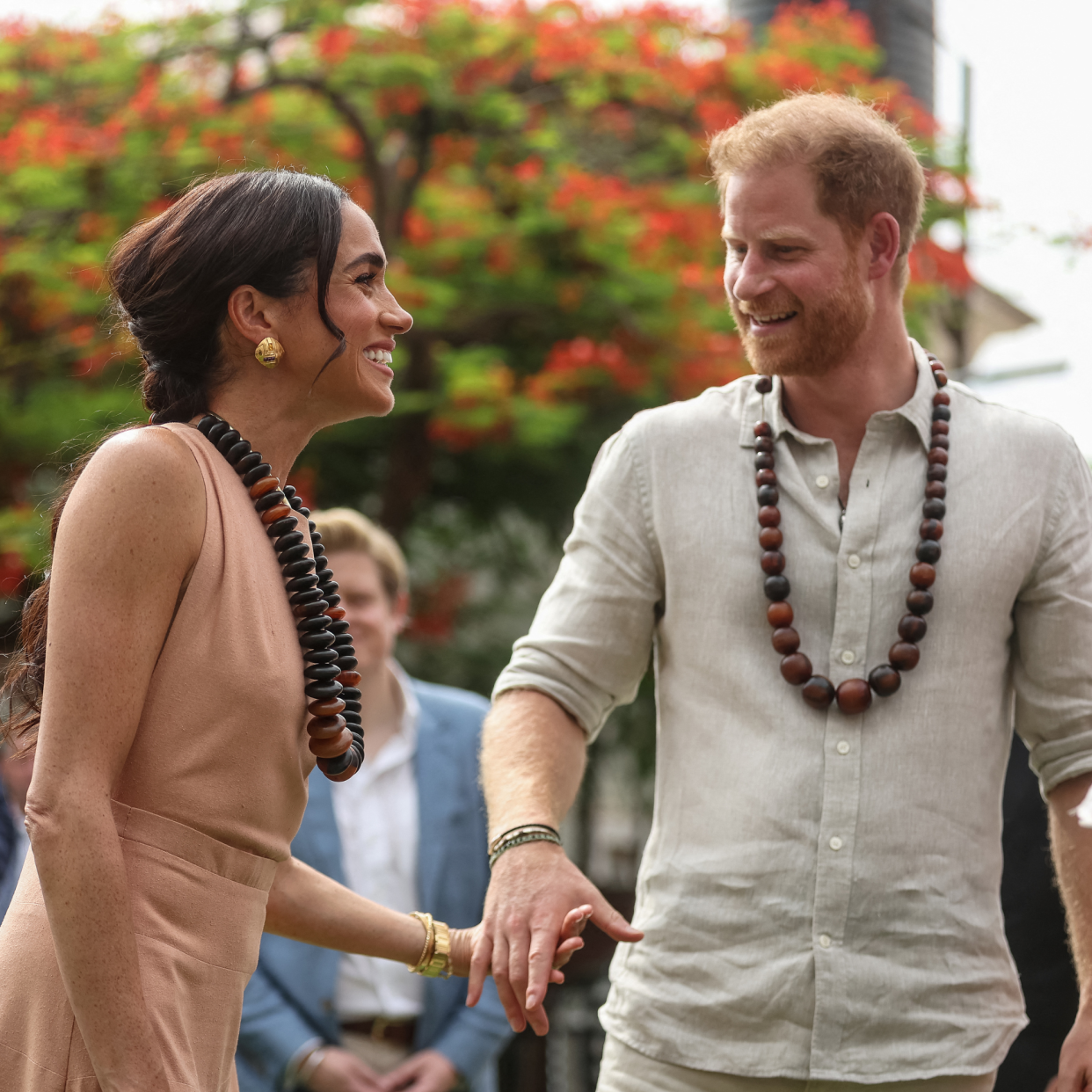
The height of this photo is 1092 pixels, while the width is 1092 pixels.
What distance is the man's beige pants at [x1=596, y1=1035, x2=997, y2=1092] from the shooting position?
7.91ft

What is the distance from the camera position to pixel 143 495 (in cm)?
177

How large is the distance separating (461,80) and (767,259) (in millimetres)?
4945

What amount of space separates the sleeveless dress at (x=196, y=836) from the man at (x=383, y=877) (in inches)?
70.0

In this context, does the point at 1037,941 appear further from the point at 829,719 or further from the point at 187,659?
the point at 187,659

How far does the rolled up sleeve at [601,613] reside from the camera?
106 inches

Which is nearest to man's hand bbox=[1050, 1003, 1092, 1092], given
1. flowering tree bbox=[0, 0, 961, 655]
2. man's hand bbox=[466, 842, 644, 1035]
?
man's hand bbox=[466, 842, 644, 1035]

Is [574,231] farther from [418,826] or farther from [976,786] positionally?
[976,786]

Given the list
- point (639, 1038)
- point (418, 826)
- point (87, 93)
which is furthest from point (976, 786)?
point (87, 93)

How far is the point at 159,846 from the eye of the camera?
1.79 meters

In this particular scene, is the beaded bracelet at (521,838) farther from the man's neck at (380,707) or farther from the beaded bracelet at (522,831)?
the man's neck at (380,707)

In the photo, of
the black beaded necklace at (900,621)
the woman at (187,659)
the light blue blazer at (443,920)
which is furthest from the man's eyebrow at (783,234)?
the light blue blazer at (443,920)

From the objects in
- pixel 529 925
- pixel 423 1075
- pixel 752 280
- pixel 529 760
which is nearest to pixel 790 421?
pixel 752 280

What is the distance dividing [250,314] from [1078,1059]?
1842 mm

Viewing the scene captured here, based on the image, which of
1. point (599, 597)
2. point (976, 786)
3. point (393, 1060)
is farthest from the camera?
point (393, 1060)
